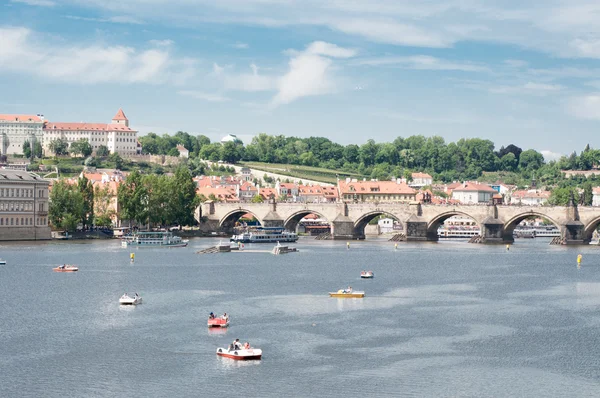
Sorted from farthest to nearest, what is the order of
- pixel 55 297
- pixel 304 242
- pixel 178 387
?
pixel 304 242, pixel 55 297, pixel 178 387

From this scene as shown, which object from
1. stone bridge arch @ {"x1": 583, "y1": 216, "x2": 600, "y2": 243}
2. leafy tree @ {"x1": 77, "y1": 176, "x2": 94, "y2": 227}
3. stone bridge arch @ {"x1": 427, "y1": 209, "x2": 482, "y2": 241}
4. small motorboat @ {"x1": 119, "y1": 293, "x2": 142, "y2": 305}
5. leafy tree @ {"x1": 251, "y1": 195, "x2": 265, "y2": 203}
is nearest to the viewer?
small motorboat @ {"x1": 119, "y1": 293, "x2": 142, "y2": 305}

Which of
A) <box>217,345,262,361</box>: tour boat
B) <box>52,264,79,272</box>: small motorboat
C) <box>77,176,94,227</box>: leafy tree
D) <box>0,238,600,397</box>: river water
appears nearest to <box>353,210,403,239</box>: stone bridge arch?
<box>77,176,94,227</box>: leafy tree

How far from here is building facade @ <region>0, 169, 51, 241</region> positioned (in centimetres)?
10944

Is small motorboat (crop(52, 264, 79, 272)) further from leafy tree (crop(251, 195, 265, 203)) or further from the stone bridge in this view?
leafy tree (crop(251, 195, 265, 203))

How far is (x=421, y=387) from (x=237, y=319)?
16.0 m

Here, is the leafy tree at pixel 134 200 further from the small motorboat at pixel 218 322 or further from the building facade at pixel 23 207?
the small motorboat at pixel 218 322

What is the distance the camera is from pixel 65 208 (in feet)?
383

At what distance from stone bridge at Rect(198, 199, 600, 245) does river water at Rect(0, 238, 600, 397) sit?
Answer: 2517cm

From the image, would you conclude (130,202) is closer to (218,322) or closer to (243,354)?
(218,322)

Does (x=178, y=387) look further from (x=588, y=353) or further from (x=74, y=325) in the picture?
(x=588, y=353)

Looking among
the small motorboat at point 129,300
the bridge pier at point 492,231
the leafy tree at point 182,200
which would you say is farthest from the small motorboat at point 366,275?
the leafy tree at point 182,200

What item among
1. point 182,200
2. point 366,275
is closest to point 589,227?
point 366,275

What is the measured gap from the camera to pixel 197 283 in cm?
6988

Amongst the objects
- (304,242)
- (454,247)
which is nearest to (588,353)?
(454,247)
